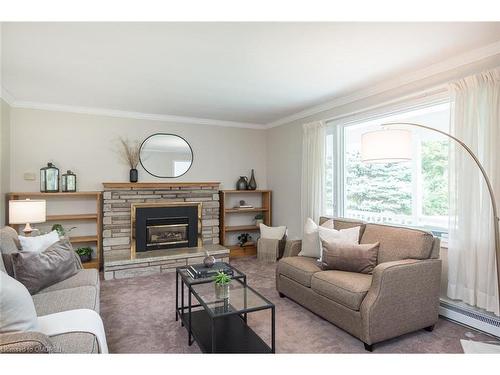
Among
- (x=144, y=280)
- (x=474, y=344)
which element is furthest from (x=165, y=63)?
(x=474, y=344)

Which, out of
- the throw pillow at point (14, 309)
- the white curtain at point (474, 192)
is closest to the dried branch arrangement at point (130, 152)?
the throw pillow at point (14, 309)

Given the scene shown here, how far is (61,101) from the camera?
4168mm

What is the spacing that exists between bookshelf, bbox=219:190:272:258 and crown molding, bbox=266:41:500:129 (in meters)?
1.86

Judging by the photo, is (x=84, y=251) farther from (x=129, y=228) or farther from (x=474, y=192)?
(x=474, y=192)

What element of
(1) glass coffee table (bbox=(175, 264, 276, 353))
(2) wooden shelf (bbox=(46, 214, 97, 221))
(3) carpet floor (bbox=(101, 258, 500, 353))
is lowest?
(3) carpet floor (bbox=(101, 258, 500, 353))

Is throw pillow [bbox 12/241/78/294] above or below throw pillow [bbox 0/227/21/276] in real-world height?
below

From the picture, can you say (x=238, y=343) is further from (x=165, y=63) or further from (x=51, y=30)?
(x=51, y=30)

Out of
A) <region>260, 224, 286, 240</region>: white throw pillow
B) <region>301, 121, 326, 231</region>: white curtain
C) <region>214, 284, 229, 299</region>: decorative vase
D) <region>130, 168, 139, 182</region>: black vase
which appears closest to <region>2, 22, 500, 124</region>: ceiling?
<region>301, 121, 326, 231</region>: white curtain

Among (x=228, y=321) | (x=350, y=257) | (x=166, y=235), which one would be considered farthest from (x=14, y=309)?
(x=166, y=235)

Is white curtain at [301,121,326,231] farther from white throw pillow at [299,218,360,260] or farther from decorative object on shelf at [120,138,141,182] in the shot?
decorative object on shelf at [120,138,141,182]

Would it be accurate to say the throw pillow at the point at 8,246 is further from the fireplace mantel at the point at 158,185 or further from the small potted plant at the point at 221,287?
the fireplace mantel at the point at 158,185

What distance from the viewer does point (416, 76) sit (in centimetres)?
306

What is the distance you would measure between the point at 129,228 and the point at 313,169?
9.64ft

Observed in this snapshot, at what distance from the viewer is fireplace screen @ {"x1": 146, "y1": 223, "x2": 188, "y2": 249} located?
471 centimetres
